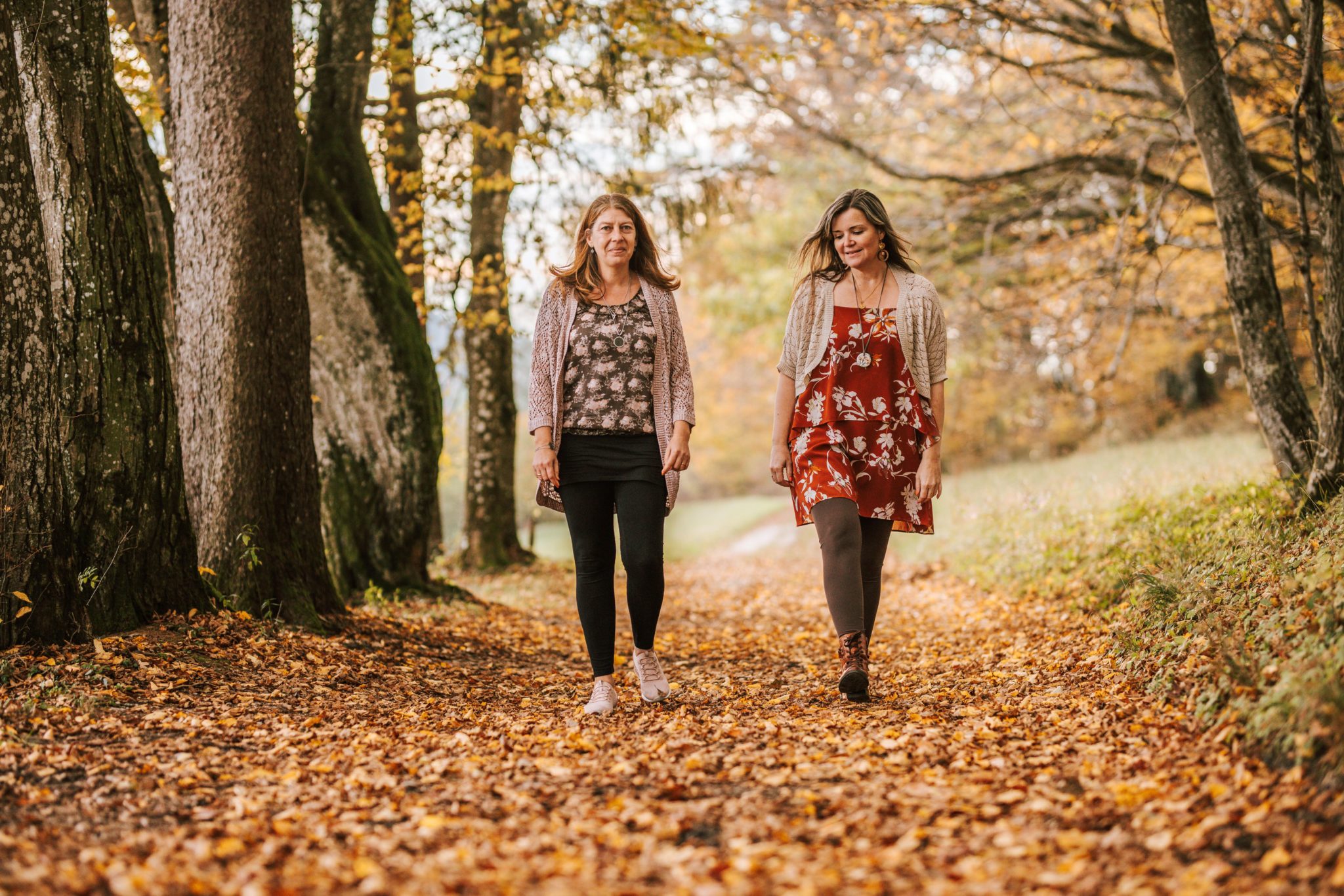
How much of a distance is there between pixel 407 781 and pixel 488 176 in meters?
9.01

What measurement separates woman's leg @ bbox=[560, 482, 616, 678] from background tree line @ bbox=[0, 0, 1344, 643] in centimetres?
212

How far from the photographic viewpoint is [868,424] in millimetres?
4387

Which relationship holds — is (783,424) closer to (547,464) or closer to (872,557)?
(872,557)

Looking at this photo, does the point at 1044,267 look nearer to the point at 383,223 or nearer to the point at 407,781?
the point at 383,223

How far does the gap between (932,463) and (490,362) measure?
25.6ft

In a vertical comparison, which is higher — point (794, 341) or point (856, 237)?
point (856, 237)

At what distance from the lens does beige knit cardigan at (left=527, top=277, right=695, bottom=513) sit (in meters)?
4.27

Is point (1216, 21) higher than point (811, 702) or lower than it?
higher

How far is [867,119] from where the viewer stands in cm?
1411

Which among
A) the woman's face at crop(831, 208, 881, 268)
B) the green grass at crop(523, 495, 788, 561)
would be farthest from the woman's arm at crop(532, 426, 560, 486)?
the green grass at crop(523, 495, 788, 561)

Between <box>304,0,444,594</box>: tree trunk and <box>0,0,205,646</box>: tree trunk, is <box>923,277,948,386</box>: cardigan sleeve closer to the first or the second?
<box>0,0,205,646</box>: tree trunk

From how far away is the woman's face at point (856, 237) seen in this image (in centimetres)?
443

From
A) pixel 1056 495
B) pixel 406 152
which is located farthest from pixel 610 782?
pixel 406 152

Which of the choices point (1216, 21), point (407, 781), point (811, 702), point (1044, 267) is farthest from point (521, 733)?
point (1044, 267)
